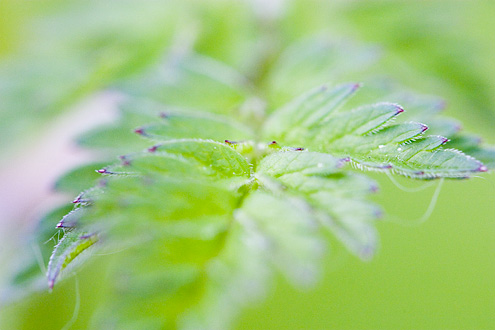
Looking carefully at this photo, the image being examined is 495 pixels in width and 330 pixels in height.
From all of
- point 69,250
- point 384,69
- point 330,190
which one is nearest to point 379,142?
point 330,190

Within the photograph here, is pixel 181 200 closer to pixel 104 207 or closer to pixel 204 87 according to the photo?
pixel 104 207

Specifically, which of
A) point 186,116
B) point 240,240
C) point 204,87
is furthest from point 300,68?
point 240,240

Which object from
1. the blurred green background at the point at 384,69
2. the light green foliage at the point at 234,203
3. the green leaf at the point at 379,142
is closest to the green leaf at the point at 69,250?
the light green foliage at the point at 234,203

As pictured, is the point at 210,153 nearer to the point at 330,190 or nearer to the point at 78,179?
the point at 330,190

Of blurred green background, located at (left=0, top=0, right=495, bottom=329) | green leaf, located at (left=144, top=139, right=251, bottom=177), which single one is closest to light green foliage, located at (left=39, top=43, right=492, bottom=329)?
green leaf, located at (left=144, top=139, right=251, bottom=177)

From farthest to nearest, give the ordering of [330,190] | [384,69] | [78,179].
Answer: [384,69] < [78,179] < [330,190]

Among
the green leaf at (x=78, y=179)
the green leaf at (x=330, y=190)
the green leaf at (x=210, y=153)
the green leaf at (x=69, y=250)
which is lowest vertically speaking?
the green leaf at (x=69, y=250)

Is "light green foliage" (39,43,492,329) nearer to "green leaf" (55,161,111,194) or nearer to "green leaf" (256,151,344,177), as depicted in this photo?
"green leaf" (256,151,344,177)

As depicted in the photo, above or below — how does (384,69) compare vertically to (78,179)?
above

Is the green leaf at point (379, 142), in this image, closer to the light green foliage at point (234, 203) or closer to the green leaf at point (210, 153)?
the light green foliage at point (234, 203)

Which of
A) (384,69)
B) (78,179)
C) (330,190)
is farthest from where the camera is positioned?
(384,69)
